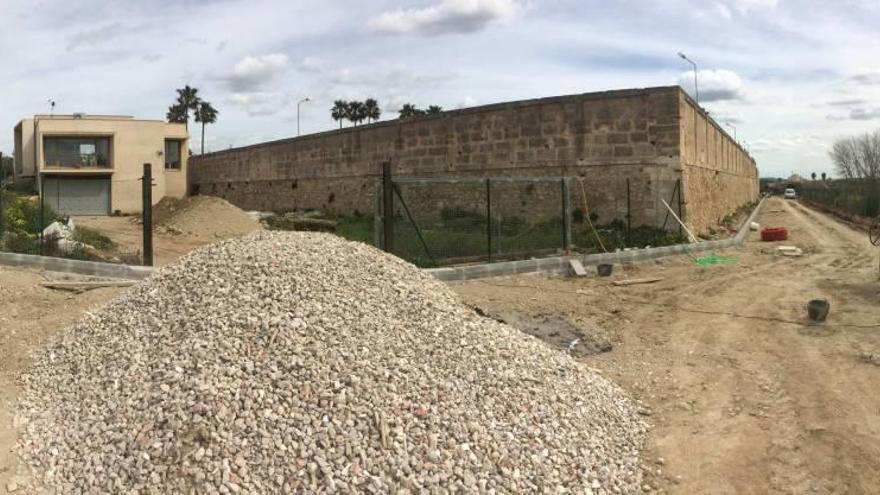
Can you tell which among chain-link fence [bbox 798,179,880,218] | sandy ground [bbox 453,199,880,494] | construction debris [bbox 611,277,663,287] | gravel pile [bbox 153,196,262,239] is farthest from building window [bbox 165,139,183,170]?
chain-link fence [bbox 798,179,880,218]

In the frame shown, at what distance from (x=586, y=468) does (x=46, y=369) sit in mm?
4695

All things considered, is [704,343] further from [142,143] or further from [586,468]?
[142,143]

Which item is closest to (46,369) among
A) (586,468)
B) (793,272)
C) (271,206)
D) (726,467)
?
(586,468)

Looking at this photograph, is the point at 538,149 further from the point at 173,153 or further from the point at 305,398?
the point at 173,153

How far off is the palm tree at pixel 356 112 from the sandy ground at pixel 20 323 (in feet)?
197

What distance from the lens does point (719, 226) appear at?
2273 cm

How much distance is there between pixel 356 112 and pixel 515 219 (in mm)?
52670

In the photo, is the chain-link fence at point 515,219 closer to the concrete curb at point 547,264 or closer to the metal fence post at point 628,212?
the metal fence post at point 628,212

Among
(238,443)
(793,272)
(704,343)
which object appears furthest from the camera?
(793,272)

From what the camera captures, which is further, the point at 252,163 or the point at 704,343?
the point at 252,163

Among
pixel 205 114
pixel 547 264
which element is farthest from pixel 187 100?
pixel 547 264

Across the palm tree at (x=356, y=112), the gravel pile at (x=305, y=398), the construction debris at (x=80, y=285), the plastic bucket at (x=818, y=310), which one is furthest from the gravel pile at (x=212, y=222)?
the palm tree at (x=356, y=112)

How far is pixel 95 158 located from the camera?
116 ft

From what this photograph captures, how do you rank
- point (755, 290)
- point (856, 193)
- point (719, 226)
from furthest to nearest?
point (856, 193) → point (719, 226) → point (755, 290)
